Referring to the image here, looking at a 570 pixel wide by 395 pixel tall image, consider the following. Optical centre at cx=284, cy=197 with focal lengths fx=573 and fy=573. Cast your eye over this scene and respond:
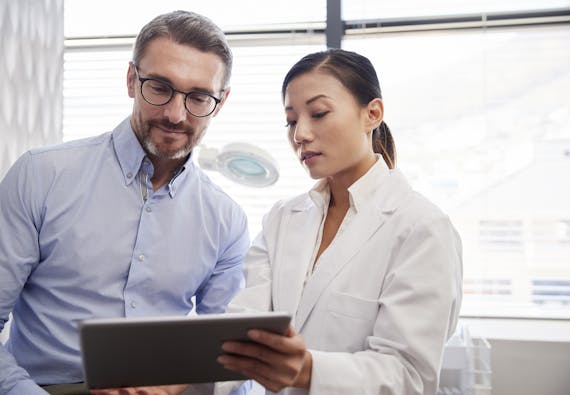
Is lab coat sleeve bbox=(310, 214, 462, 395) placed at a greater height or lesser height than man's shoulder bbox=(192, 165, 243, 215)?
lesser

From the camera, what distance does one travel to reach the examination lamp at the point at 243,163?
1.80m

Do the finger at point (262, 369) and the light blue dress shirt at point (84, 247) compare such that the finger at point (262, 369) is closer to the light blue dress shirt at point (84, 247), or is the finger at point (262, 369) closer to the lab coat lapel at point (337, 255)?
the lab coat lapel at point (337, 255)

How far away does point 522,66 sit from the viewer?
263 cm

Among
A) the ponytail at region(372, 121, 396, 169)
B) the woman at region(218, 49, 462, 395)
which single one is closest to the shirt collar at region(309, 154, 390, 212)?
the woman at region(218, 49, 462, 395)

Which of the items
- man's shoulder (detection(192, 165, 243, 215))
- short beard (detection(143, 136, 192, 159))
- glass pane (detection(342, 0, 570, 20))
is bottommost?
man's shoulder (detection(192, 165, 243, 215))

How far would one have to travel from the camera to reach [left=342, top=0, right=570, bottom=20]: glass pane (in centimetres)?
267

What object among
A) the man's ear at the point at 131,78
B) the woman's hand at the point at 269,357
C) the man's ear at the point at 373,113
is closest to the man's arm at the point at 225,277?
the man's ear at the point at 131,78

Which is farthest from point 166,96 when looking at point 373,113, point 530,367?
point 530,367

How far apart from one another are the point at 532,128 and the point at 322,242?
1.58 m

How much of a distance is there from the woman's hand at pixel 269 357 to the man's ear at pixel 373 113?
2.04 ft

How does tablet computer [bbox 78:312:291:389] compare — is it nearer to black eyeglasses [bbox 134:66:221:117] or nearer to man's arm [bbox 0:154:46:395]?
man's arm [bbox 0:154:46:395]

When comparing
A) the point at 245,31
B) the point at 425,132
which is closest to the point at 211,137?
the point at 245,31

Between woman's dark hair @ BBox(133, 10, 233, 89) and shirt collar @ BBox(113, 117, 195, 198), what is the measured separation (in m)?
0.21

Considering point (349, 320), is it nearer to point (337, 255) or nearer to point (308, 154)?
point (337, 255)
